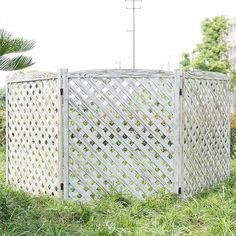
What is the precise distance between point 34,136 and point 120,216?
2120mm

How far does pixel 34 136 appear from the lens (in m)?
6.64

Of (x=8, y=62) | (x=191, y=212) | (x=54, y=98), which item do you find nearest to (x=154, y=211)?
(x=191, y=212)

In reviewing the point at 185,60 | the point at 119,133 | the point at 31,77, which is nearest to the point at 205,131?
the point at 119,133

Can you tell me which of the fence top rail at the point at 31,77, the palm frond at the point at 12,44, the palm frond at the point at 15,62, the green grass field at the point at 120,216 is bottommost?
the green grass field at the point at 120,216

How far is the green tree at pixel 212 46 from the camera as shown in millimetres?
30797

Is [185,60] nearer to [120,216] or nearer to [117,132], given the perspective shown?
[117,132]

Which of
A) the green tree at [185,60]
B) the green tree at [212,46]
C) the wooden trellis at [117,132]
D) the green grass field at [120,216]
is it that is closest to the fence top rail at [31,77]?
the wooden trellis at [117,132]

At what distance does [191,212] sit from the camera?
5277mm

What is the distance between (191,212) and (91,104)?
5.77ft

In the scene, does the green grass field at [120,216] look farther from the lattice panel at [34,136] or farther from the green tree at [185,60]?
the green tree at [185,60]

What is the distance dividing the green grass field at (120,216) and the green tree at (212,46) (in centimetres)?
2555

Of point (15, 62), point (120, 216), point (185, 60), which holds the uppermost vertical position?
point (185, 60)

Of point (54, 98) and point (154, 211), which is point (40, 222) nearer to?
point (154, 211)

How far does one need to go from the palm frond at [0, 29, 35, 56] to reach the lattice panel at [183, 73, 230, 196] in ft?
8.17
